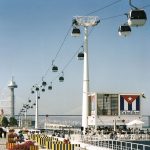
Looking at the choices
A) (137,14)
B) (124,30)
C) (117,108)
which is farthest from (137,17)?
(117,108)

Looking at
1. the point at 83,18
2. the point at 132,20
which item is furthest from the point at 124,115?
the point at 132,20

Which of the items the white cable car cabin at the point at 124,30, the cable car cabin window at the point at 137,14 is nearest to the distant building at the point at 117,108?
the white cable car cabin at the point at 124,30

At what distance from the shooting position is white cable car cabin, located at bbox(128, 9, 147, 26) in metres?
15.4

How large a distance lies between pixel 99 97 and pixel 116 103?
3.18m

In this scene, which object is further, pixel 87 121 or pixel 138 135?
pixel 87 121

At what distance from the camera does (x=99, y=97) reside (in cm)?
8706

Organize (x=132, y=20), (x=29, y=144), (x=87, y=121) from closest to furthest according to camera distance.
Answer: (x=132, y=20), (x=29, y=144), (x=87, y=121)

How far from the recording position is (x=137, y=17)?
50.6ft

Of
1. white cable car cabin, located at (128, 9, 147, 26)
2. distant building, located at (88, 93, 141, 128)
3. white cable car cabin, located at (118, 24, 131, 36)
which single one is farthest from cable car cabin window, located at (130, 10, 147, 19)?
distant building, located at (88, 93, 141, 128)

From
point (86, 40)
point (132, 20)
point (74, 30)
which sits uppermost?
point (86, 40)

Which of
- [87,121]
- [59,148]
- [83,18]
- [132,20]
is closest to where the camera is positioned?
[132,20]

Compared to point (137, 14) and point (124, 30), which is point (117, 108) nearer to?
point (124, 30)

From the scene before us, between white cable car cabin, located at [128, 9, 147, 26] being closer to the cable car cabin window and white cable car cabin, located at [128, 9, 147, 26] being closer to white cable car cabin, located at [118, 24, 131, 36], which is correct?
the cable car cabin window

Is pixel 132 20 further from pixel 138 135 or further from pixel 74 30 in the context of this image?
pixel 138 135
